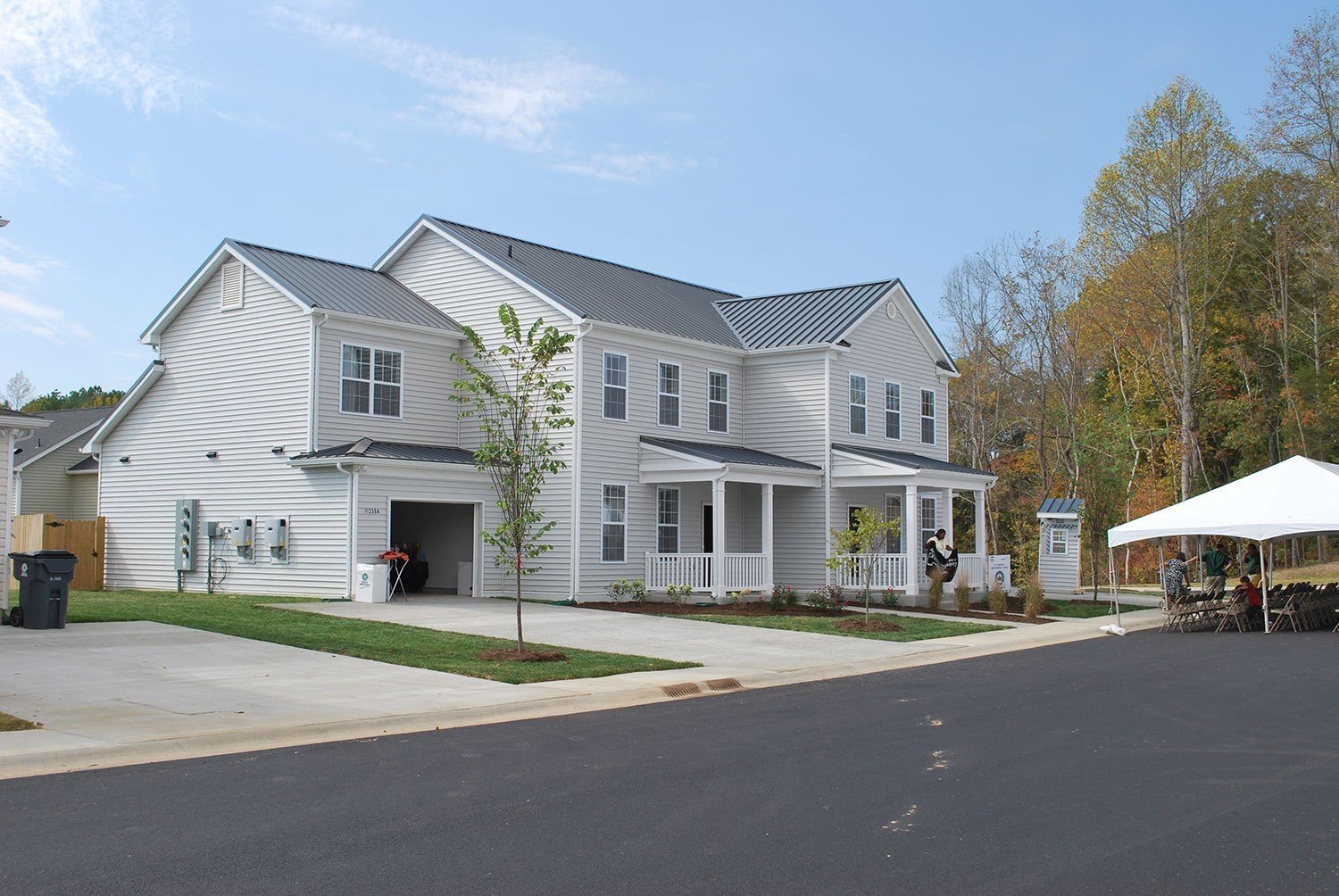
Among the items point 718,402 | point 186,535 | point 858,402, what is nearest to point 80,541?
point 186,535

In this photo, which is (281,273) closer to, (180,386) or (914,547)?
(180,386)

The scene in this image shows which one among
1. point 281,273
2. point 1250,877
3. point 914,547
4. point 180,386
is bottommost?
point 1250,877

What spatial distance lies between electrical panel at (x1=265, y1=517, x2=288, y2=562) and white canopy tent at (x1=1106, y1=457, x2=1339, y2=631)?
1645cm

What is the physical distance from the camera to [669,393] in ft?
94.6

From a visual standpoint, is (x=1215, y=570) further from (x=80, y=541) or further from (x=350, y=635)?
(x=80, y=541)

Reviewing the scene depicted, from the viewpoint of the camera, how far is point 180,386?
2791 cm

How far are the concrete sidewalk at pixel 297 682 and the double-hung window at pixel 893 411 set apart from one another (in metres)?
10.6

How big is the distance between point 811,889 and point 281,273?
74.6 ft

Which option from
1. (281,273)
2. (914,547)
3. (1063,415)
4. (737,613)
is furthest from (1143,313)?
(281,273)

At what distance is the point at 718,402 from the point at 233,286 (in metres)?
11.6

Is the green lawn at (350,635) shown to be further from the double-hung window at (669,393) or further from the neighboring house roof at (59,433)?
the neighboring house roof at (59,433)

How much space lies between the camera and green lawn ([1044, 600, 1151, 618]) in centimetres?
2734

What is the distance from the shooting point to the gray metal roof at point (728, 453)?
26938mm

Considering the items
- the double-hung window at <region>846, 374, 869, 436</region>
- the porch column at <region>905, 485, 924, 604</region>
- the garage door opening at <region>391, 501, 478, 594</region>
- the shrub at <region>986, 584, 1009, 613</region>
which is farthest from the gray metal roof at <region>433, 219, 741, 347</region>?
the shrub at <region>986, 584, 1009, 613</region>
